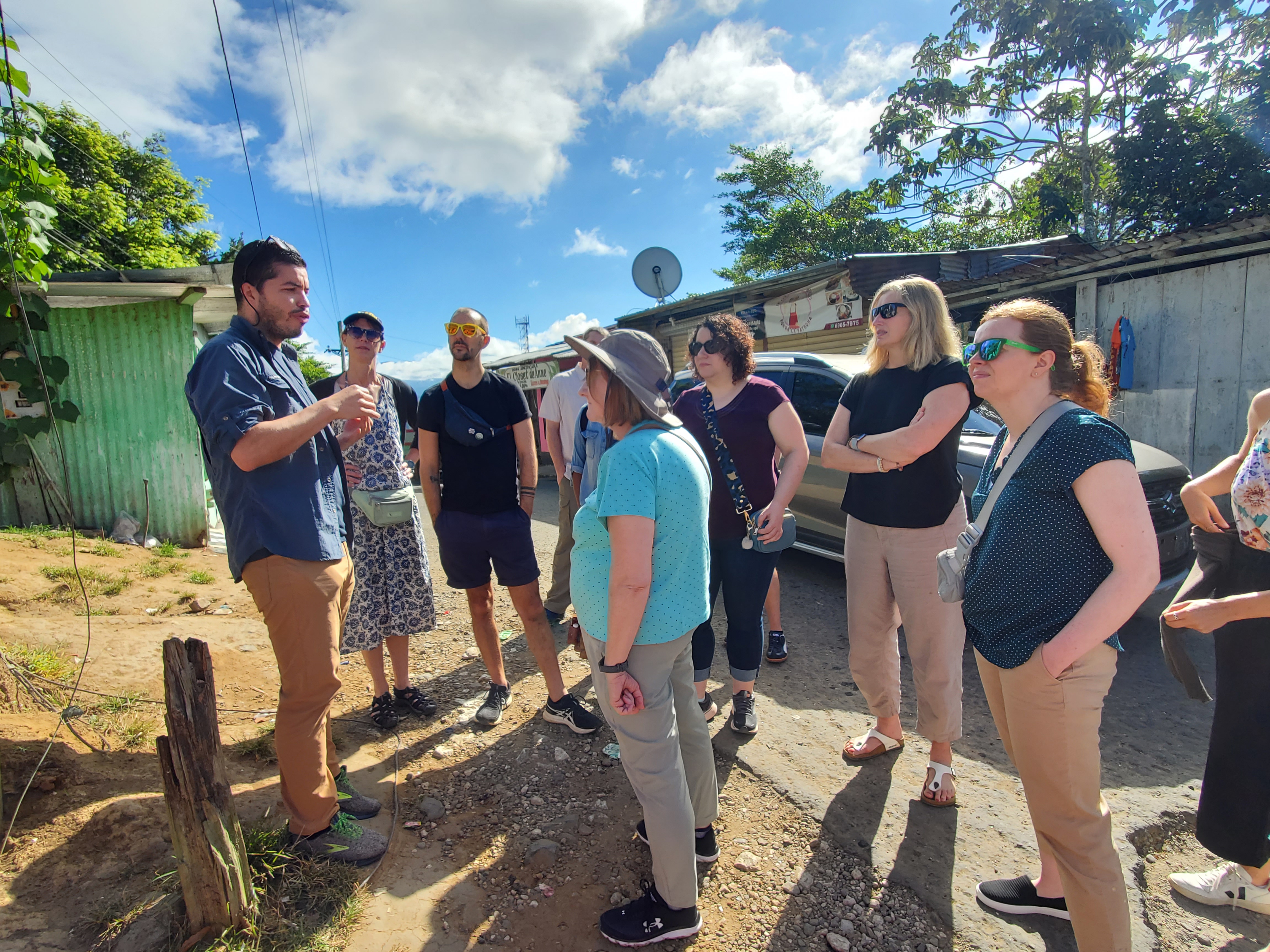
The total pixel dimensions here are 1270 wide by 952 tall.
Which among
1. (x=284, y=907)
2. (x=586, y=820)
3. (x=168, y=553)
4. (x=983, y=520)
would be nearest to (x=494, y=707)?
(x=586, y=820)

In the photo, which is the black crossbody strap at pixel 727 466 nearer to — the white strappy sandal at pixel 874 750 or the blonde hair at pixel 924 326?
the blonde hair at pixel 924 326

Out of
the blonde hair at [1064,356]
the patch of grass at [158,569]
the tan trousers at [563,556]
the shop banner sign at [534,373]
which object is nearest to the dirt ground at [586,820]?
the tan trousers at [563,556]

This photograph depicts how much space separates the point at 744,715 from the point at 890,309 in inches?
78.8

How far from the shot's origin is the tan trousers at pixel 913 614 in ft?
8.34

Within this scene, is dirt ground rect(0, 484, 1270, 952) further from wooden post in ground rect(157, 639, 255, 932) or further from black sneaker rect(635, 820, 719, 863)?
wooden post in ground rect(157, 639, 255, 932)

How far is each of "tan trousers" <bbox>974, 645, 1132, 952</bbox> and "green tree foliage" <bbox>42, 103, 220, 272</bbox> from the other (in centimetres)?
1574

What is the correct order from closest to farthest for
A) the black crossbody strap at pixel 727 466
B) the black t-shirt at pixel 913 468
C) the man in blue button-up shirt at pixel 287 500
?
the man in blue button-up shirt at pixel 287 500 < the black t-shirt at pixel 913 468 < the black crossbody strap at pixel 727 466

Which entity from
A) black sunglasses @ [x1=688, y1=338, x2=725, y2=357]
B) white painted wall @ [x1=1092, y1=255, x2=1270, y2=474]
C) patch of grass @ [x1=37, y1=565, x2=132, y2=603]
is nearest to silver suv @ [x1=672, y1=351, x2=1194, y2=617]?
black sunglasses @ [x1=688, y1=338, x2=725, y2=357]

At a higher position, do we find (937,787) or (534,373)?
(534,373)

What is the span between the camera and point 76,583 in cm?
504

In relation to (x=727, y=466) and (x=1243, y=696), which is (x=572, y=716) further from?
(x=1243, y=696)

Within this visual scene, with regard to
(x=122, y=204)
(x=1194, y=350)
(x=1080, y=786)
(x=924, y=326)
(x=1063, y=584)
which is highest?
(x=122, y=204)

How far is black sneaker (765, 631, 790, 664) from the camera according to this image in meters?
4.05

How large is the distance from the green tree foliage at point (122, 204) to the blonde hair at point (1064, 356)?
15405mm
